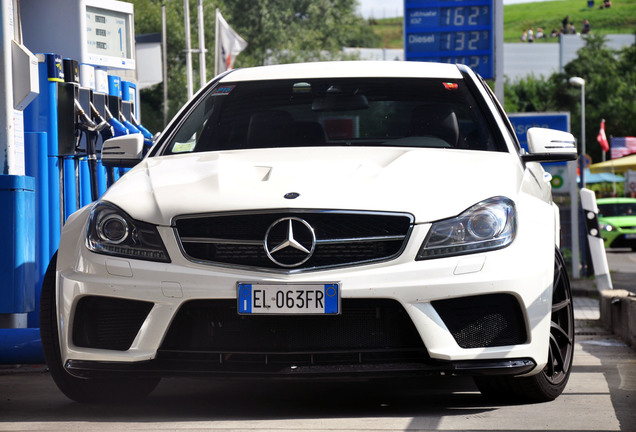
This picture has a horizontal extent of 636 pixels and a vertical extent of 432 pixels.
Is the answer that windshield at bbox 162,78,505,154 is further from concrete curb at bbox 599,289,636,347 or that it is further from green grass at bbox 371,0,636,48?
green grass at bbox 371,0,636,48

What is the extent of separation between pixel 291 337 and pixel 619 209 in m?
27.3

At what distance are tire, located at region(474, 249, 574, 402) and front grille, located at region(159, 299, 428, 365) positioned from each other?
2.05ft

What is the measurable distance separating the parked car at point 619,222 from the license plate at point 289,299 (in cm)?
2577

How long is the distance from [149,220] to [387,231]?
925mm

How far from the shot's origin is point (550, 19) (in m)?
175

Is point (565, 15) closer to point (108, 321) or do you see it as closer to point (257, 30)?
point (257, 30)

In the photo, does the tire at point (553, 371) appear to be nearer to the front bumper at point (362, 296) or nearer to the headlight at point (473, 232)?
the front bumper at point (362, 296)

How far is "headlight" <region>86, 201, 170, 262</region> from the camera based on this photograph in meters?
4.84

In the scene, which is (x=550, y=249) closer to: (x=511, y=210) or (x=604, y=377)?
(x=511, y=210)

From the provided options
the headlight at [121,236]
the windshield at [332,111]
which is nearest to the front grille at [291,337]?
the headlight at [121,236]

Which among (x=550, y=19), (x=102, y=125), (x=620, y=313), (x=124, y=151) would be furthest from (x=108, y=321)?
(x=550, y=19)

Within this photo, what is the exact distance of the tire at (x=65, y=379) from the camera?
5.28 metres

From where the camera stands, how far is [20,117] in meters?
7.81

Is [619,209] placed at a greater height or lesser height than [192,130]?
lesser
